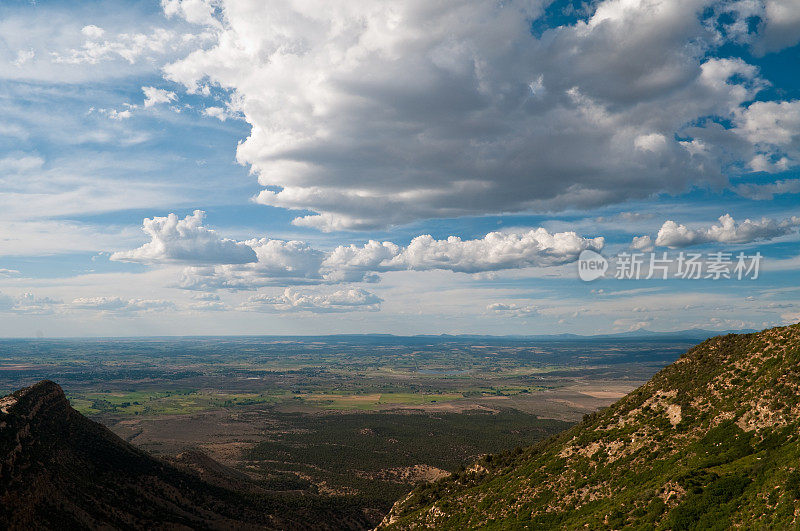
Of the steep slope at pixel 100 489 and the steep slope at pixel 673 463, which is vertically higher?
the steep slope at pixel 673 463

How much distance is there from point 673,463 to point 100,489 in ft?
269

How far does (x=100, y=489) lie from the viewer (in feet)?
246

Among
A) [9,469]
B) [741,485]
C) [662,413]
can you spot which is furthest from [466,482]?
[9,469]

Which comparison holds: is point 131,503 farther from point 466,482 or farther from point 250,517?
point 466,482

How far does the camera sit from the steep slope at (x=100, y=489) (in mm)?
61094

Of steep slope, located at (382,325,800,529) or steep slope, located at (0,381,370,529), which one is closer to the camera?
steep slope, located at (382,325,800,529)

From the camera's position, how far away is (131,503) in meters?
75.9

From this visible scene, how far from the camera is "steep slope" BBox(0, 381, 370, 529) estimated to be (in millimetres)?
61094

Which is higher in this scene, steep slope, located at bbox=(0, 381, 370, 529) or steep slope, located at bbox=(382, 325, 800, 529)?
steep slope, located at bbox=(382, 325, 800, 529)

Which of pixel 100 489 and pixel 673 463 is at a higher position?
pixel 673 463

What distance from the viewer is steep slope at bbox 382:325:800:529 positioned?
115 feet

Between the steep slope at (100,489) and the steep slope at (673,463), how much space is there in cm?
3783

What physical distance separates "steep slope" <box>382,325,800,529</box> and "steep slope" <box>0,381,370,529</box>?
1489 inches

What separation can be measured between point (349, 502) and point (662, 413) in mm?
83772
